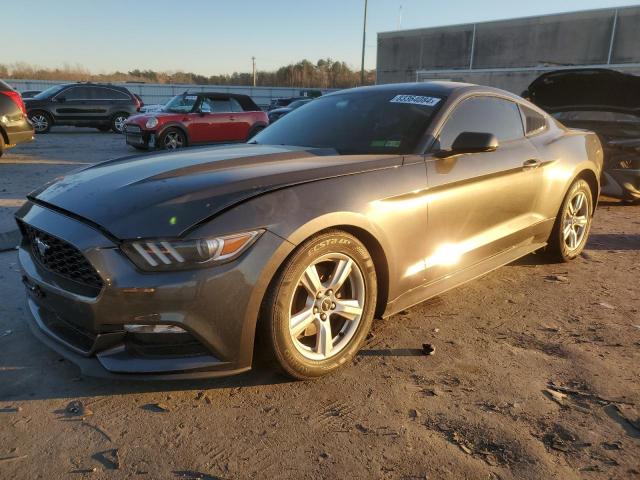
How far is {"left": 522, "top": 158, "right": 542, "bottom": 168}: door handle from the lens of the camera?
3822mm

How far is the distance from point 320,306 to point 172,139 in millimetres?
10211

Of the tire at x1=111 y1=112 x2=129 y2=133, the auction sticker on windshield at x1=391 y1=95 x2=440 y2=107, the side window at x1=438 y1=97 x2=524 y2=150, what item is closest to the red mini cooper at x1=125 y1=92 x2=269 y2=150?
the tire at x1=111 y1=112 x2=129 y2=133

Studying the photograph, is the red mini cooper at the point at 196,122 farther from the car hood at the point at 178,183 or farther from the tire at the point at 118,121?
the car hood at the point at 178,183

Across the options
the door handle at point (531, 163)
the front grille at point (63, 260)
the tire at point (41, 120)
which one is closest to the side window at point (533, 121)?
the door handle at point (531, 163)

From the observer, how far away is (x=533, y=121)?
13.9ft

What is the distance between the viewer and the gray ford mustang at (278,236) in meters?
2.16

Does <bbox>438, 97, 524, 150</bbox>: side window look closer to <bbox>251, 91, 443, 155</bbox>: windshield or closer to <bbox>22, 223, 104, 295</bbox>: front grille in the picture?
<bbox>251, 91, 443, 155</bbox>: windshield

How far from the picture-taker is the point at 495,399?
96.3 inches

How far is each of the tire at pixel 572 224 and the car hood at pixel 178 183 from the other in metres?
2.20

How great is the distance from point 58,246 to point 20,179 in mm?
6839

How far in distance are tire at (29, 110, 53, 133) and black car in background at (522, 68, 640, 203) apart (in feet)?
49.7

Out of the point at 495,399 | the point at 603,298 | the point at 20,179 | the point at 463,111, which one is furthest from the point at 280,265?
the point at 20,179

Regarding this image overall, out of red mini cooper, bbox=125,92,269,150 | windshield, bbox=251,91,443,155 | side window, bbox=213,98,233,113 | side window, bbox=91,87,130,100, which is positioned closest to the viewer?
windshield, bbox=251,91,443,155

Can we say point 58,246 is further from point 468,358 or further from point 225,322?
point 468,358
